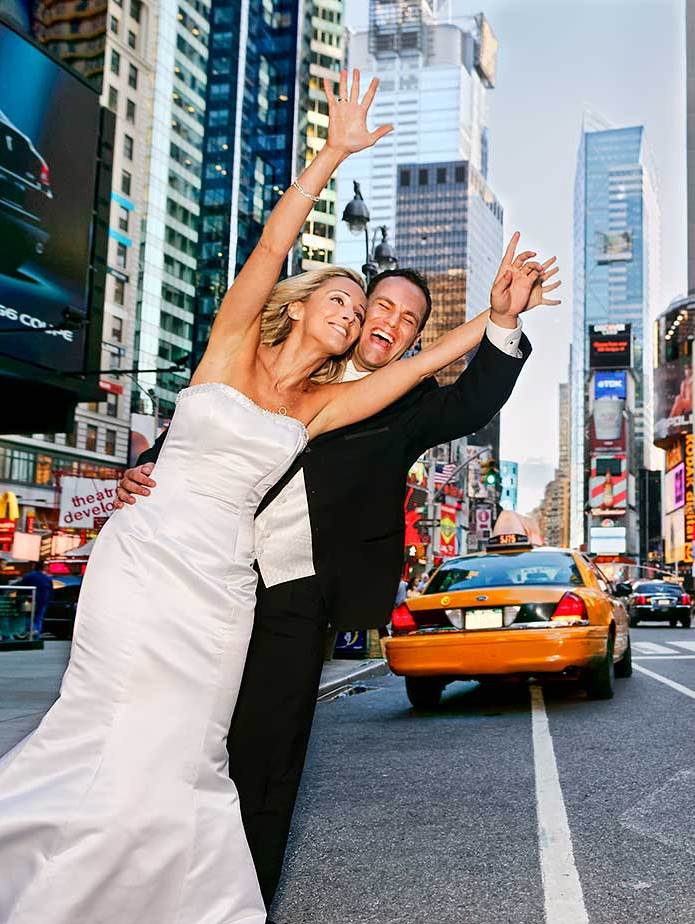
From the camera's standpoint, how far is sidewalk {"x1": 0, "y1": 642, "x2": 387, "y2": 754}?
7707 millimetres

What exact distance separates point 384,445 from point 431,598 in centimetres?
681

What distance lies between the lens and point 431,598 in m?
9.56

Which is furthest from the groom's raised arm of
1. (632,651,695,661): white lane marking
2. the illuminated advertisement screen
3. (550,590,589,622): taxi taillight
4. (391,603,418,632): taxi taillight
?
the illuminated advertisement screen

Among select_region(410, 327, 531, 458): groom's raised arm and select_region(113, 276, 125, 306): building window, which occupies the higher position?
select_region(113, 276, 125, 306): building window

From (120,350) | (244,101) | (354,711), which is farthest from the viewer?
(244,101)

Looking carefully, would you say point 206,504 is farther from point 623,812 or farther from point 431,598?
point 431,598

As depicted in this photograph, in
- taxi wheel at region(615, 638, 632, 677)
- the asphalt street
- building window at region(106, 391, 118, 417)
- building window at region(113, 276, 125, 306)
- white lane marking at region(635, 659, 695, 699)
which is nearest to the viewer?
the asphalt street

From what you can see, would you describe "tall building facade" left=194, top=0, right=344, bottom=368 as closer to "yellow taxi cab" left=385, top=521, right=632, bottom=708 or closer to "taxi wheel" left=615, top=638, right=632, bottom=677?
"taxi wheel" left=615, top=638, right=632, bottom=677

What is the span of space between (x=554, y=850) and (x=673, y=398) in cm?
13752

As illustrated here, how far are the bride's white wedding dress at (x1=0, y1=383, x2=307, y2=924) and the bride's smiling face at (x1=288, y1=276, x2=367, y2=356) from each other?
0.95ft

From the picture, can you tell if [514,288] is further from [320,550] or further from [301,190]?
[320,550]

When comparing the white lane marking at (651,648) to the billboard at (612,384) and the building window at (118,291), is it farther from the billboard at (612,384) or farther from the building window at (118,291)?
the billboard at (612,384)

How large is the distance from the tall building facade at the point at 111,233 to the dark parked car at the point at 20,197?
21785 millimetres

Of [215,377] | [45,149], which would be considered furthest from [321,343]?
[45,149]
